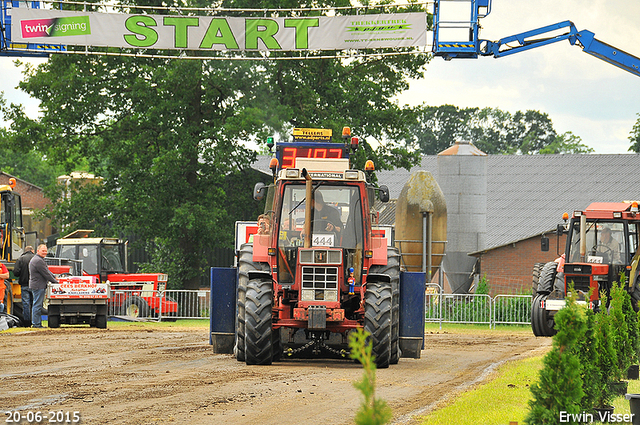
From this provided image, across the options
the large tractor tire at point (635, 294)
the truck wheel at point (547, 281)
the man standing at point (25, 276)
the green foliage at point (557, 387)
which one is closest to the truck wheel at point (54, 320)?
the man standing at point (25, 276)

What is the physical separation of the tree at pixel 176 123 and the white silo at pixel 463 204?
339 centimetres

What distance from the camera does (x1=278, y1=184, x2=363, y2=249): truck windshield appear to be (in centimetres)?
1362

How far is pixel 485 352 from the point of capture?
58.0 ft

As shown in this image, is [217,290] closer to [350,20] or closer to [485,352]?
[485,352]

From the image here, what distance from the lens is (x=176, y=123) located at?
32875mm

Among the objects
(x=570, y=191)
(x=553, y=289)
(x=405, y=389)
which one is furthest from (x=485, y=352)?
(x=570, y=191)

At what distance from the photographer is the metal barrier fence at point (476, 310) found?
28453 millimetres

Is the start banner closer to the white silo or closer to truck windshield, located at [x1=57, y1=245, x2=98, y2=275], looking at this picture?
truck windshield, located at [x1=57, y1=245, x2=98, y2=275]

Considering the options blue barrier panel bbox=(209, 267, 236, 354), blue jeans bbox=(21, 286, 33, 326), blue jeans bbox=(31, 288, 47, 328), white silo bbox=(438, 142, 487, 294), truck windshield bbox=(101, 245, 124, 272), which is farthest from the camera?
white silo bbox=(438, 142, 487, 294)

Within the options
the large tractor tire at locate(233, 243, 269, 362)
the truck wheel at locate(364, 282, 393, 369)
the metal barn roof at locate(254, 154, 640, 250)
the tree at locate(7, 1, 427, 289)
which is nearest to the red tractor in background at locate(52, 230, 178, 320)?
the tree at locate(7, 1, 427, 289)

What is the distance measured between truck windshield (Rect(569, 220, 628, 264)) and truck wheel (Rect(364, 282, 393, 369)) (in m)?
9.43

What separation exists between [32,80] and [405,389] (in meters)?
26.6

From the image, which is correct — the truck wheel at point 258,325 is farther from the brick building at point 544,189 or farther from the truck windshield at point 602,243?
the brick building at point 544,189

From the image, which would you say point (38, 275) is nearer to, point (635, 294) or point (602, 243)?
point (602, 243)
